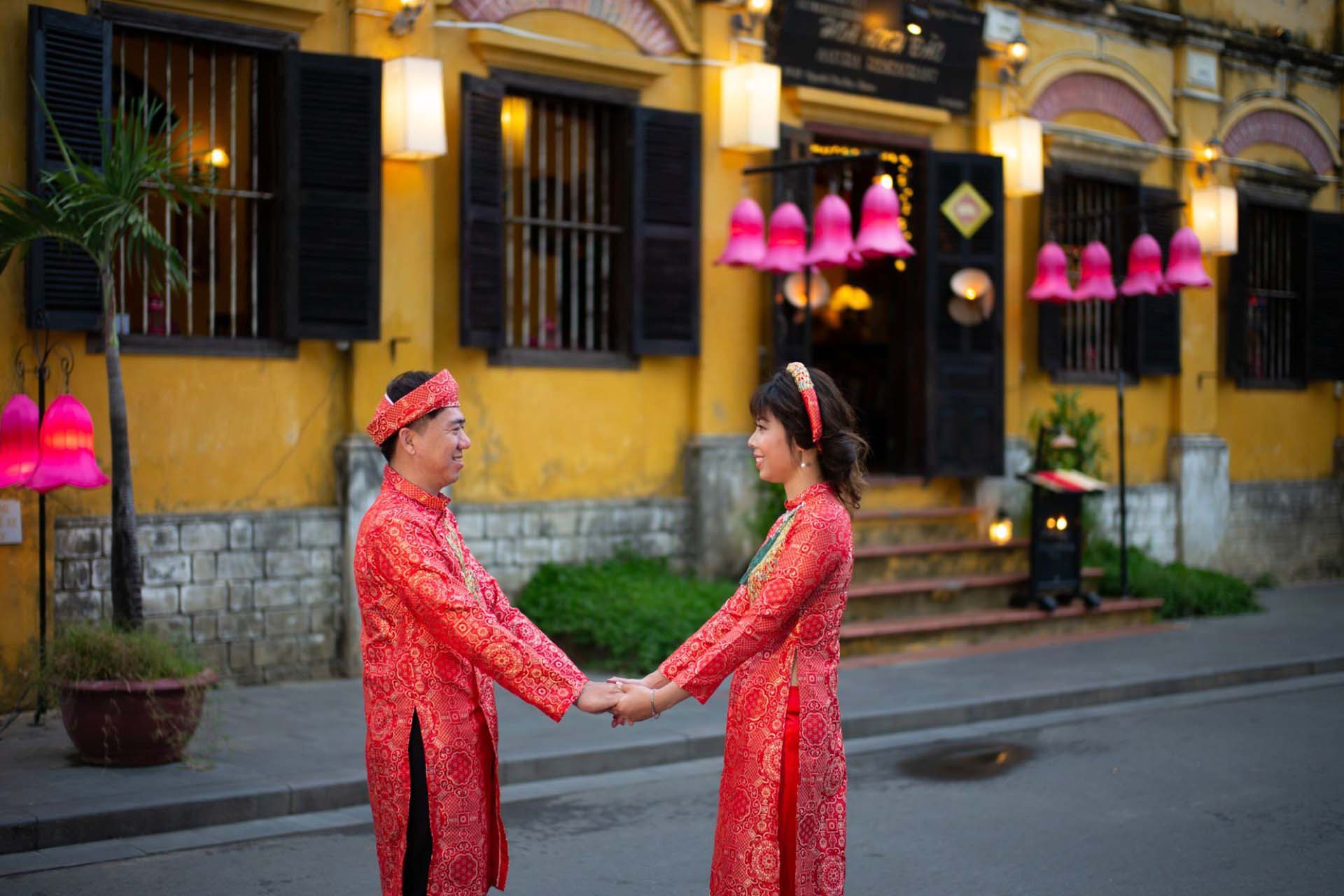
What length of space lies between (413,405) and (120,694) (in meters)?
4.27

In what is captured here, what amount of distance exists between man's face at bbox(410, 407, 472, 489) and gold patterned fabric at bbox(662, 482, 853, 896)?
0.83 meters

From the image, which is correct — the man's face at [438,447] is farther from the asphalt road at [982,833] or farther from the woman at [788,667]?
the asphalt road at [982,833]

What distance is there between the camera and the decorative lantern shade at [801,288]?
1303 cm

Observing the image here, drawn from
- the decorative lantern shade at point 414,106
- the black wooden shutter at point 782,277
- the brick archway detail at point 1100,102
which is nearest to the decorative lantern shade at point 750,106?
the black wooden shutter at point 782,277

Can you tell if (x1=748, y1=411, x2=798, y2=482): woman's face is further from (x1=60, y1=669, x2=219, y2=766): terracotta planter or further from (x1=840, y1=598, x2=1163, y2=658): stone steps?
(x1=840, y1=598, x2=1163, y2=658): stone steps

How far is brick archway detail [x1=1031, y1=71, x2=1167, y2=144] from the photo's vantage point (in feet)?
51.5

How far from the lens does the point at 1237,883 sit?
617cm

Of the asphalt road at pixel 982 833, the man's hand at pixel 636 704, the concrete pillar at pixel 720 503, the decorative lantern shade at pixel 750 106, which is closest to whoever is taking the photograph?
the man's hand at pixel 636 704

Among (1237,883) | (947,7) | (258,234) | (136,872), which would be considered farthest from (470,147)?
(1237,883)

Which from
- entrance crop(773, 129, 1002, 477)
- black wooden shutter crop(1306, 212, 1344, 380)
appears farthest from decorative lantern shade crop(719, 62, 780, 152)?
black wooden shutter crop(1306, 212, 1344, 380)

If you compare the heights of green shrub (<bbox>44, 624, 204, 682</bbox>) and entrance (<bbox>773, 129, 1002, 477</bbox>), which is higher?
entrance (<bbox>773, 129, 1002, 477</bbox>)

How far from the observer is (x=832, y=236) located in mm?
12234

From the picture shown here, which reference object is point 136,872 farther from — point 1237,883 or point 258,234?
point 258,234

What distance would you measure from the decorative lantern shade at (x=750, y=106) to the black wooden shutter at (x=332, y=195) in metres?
3.22
